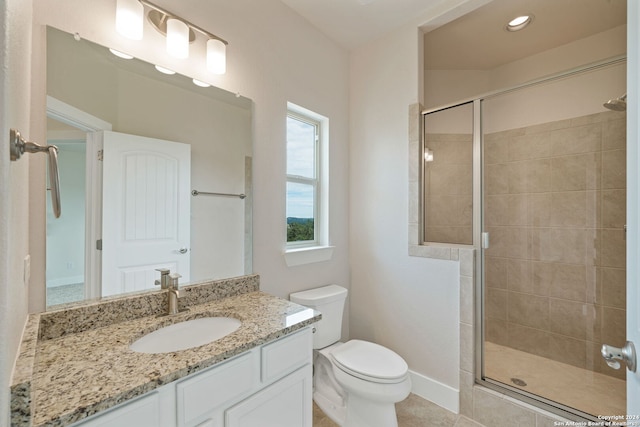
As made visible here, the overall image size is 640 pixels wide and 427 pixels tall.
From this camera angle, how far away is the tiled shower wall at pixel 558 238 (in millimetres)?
1880

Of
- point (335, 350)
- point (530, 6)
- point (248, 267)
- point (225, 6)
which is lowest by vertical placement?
point (335, 350)

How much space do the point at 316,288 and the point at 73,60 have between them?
1774 mm

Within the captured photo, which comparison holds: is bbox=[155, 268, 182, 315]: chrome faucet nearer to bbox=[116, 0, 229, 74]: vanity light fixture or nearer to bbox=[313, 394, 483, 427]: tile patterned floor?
bbox=[116, 0, 229, 74]: vanity light fixture

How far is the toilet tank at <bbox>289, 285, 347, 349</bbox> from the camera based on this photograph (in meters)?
1.82

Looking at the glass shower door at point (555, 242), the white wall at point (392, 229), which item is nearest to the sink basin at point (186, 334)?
the white wall at point (392, 229)

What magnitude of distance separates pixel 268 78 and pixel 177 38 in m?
0.57

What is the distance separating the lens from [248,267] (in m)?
1.63

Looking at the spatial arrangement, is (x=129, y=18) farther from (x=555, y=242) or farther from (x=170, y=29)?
(x=555, y=242)

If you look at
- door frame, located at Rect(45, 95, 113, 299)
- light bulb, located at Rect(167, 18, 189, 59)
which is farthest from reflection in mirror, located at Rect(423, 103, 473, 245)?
door frame, located at Rect(45, 95, 113, 299)

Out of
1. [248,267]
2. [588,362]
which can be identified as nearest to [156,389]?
[248,267]

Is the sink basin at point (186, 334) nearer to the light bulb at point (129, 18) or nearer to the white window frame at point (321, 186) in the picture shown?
the white window frame at point (321, 186)

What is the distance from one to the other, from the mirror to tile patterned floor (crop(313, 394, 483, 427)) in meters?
1.05

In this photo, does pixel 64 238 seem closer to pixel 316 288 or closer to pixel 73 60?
pixel 73 60

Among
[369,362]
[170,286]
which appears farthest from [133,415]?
[369,362]
